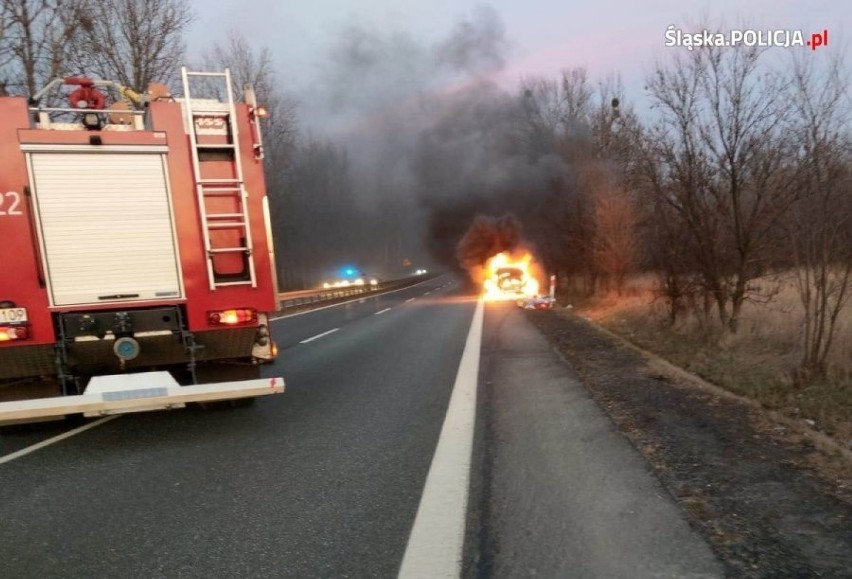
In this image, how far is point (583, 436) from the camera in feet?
15.3

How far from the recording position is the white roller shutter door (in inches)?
193

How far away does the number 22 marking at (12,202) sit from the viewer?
15.5 ft

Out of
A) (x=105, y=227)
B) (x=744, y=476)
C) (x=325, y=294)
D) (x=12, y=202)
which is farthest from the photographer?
(x=325, y=294)

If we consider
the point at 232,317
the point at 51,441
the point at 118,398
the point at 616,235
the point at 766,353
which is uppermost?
the point at 616,235

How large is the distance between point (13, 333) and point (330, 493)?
3.16m

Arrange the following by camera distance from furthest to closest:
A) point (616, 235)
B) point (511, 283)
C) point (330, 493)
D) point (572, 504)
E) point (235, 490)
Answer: point (511, 283), point (616, 235), point (235, 490), point (330, 493), point (572, 504)

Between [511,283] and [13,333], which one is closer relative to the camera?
[13,333]

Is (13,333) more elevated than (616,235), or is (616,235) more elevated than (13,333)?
(616,235)

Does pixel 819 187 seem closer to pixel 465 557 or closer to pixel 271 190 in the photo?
pixel 465 557

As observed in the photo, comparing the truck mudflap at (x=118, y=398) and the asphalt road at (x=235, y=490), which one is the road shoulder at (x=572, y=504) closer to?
the asphalt road at (x=235, y=490)

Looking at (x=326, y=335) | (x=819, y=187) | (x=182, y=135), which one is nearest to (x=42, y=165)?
(x=182, y=135)

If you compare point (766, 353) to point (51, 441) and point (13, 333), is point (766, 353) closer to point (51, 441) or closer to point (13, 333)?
point (51, 441)

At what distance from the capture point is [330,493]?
3719 mm

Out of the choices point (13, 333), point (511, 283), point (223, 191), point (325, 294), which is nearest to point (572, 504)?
point (223, 191)
